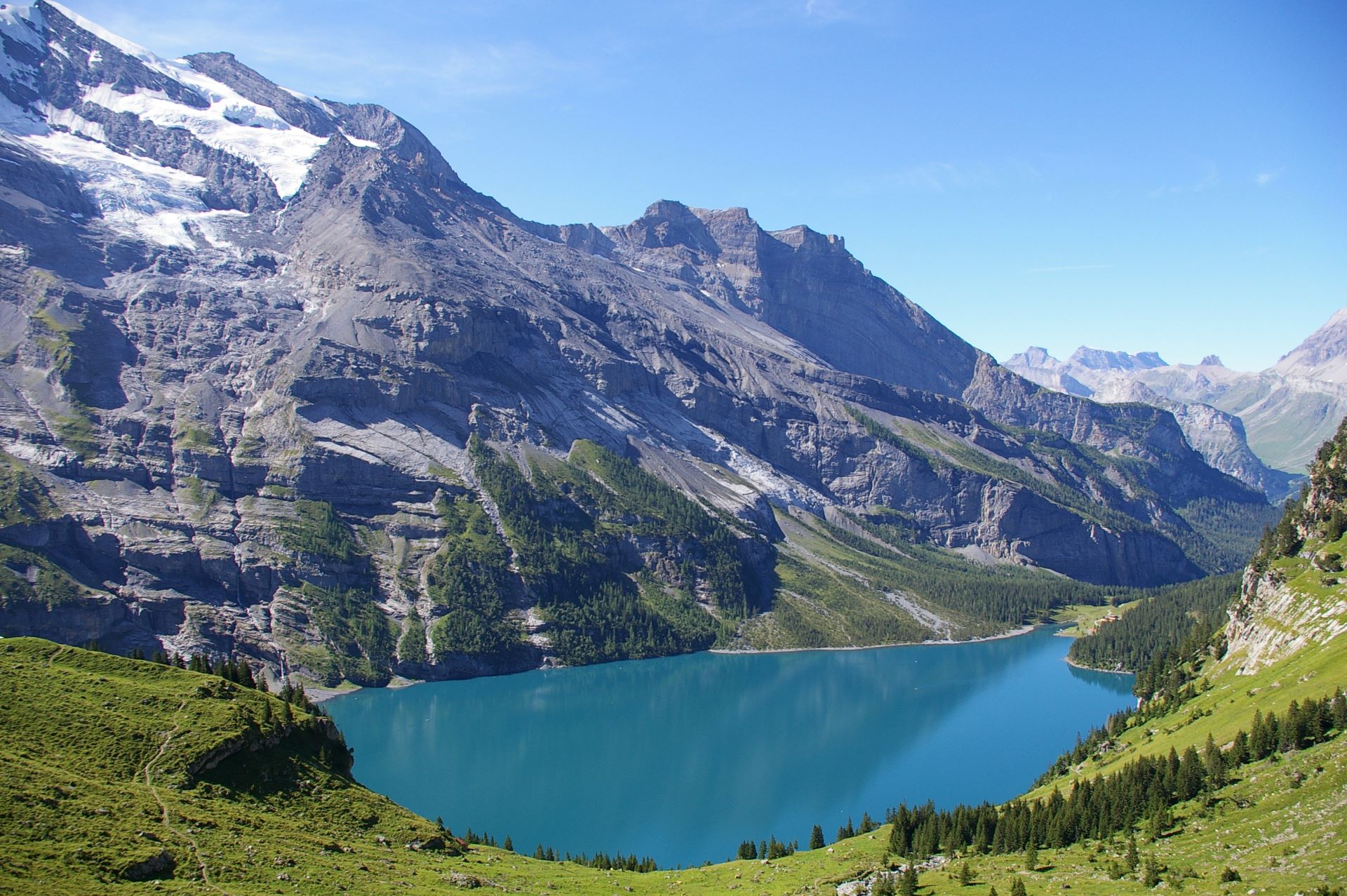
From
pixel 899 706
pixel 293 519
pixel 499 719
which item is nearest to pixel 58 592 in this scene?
pixel 293 519

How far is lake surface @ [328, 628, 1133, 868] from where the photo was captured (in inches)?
4119

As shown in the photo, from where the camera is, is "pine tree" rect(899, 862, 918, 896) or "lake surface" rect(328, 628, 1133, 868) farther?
"lake surface" rect(328, 628, 1133, 868)

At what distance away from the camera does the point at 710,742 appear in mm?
135750

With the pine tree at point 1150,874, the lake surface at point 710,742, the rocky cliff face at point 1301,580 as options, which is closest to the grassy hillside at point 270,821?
the pine tree at point 1150,874

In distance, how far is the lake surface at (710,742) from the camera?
105 metres

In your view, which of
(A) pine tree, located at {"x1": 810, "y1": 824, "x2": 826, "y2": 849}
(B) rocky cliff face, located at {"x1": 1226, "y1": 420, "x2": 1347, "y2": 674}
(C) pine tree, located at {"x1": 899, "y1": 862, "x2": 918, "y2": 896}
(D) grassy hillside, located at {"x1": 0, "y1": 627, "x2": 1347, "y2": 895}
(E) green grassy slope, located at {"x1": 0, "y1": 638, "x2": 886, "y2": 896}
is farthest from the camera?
(A) pine tree, located at {"x1": 810, "y1": 824, "x2": 826, "y2": 849}

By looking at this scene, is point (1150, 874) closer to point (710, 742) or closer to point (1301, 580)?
point (1301, 580)

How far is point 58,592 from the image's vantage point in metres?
155

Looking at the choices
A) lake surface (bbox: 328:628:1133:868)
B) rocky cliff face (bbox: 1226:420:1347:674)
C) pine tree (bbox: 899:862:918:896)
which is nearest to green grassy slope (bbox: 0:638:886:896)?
pine tree (bbox: 899:862:918:896)

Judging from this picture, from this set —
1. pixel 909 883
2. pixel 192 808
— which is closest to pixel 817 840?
pixel 909 883

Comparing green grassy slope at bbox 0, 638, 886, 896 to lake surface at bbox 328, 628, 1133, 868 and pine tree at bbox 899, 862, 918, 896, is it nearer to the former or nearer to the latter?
pine tree at bbox 899, 862, 918, 896

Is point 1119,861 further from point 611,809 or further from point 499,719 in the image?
point 499,719

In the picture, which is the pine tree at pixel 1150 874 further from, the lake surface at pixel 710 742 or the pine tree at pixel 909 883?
the lake surface at pixel 710 742

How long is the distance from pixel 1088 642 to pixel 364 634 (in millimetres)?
137371
